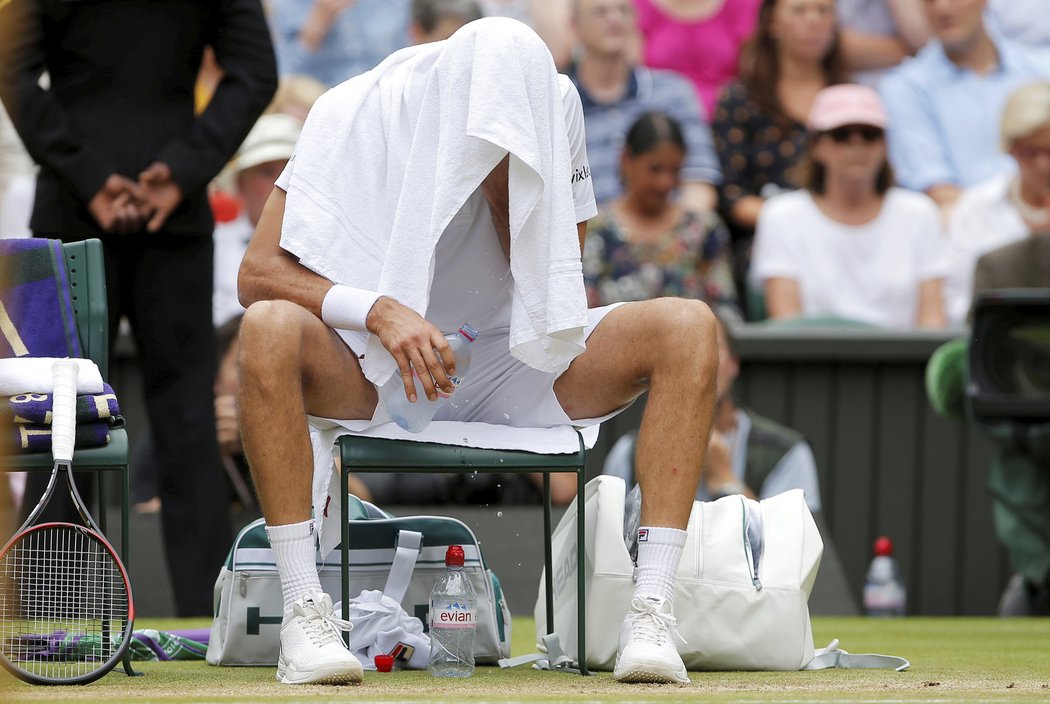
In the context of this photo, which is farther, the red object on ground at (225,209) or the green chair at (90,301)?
the red object on ground at (225,209)

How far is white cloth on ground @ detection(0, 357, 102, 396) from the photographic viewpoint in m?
3.40

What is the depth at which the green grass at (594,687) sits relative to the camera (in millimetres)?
2967

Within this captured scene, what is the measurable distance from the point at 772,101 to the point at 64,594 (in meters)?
5.82

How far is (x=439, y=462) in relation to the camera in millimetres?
3508

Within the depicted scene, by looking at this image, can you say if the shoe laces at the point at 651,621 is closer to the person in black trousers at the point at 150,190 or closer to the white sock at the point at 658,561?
the white sock at the point at 658,561

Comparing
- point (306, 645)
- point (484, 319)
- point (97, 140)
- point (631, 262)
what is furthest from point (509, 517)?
point (306, 645)

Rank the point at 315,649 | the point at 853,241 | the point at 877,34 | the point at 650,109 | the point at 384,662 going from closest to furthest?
the point at 315,649 → the point at 384,662 → the point at 853,241 → the point at 650,109 → the point at 877,34

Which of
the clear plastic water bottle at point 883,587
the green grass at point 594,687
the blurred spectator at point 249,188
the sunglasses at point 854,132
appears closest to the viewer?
the green grass at point 594,687

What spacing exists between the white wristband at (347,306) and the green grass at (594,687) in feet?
2.32

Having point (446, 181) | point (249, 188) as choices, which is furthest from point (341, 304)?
point (249, 188)

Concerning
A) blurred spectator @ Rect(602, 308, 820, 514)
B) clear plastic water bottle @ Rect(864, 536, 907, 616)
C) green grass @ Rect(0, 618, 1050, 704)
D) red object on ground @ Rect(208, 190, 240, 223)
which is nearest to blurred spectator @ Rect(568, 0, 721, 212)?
red object on ground @ Rect(208, 190, 240, 223)

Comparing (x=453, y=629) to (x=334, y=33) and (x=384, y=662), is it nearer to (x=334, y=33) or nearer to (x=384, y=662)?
(x=384, y=662)

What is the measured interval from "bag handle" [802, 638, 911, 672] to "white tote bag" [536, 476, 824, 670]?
5cm

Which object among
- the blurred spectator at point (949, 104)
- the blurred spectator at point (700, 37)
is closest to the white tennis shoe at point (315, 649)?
the blurred spectator at point (700, 37)
